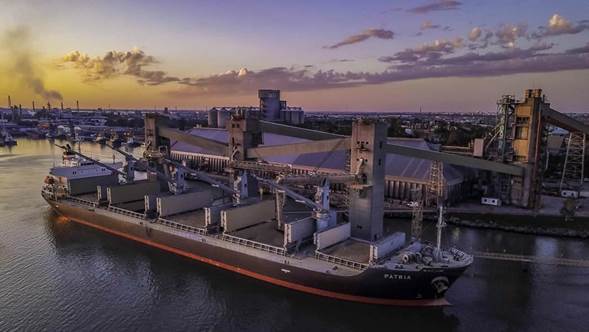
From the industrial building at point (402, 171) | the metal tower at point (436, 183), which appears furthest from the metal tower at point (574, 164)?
the metal tower at point (436, 183)

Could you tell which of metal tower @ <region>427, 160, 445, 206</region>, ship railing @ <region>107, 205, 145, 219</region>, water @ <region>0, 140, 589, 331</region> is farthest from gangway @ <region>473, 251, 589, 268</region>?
ship railing @ <region>107, 205, 145, 219</region>

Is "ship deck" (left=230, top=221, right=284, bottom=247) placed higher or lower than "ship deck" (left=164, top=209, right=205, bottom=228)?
higher

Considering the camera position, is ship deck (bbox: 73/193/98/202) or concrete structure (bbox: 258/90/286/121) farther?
concrete structure (bbox: 258/90/286/121)

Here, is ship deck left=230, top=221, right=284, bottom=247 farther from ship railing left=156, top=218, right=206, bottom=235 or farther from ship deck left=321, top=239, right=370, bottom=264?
ship deck left=321, top=239, right=370, bottom=264

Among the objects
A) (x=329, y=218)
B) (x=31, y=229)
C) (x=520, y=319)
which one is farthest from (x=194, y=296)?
(x=31, y=229)

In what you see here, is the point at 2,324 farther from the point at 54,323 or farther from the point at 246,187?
the point at 246,187
